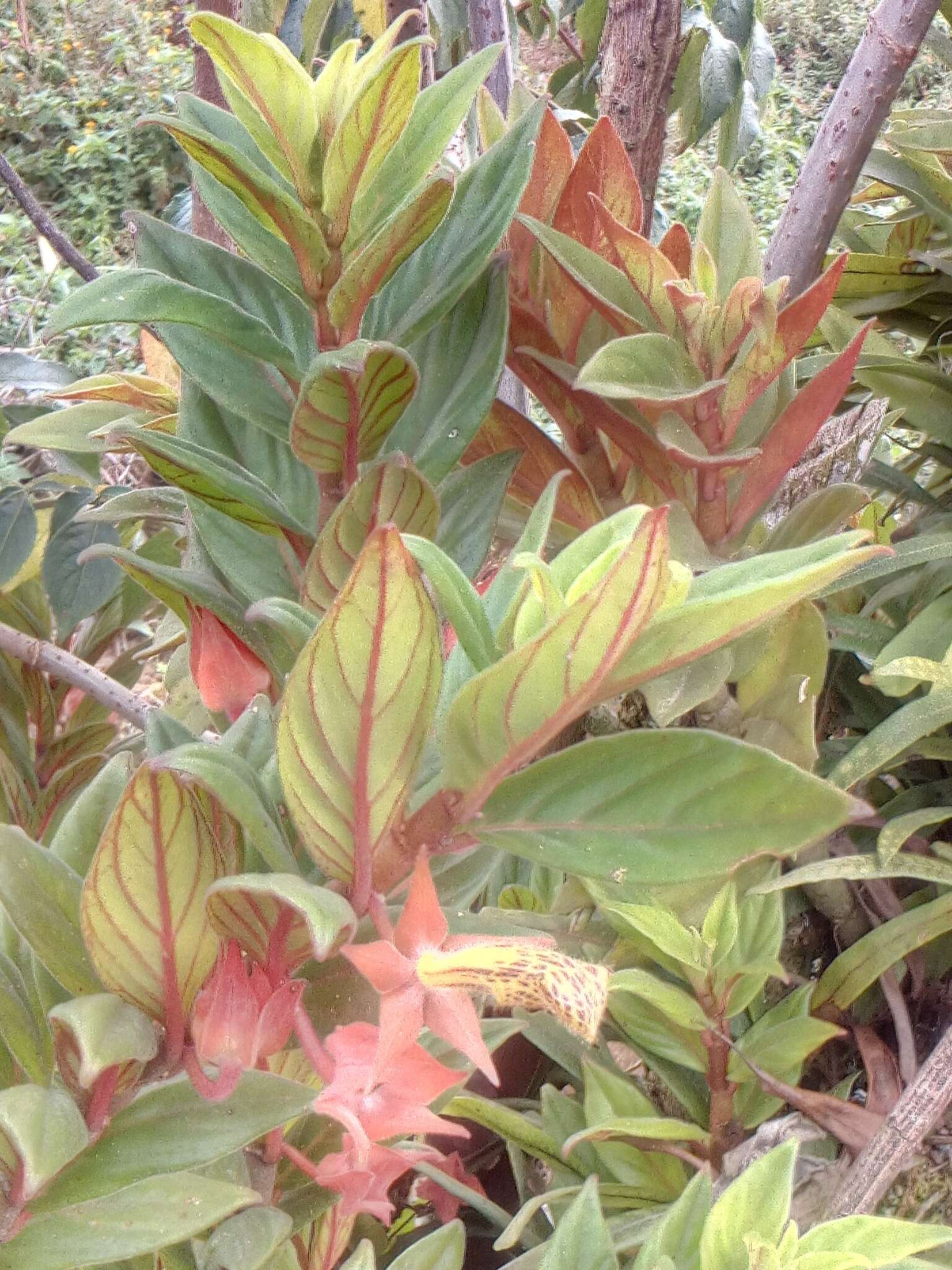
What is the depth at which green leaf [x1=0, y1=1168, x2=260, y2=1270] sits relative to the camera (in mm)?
256

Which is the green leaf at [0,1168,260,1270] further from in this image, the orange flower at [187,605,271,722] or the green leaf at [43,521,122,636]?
the green leaf at [43,521,122,636]

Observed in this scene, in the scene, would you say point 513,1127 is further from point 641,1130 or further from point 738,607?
point 738,607

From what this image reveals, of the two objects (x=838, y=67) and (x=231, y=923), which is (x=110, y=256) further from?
(x=231, y=923)

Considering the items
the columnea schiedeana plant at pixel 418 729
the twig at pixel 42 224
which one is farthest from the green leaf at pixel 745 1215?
the twig at pixel 42 224

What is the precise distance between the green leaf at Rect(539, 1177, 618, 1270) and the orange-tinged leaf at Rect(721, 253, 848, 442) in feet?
0.93

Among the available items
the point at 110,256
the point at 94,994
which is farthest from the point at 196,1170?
the point at 110,256

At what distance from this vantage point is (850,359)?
37 centimetres

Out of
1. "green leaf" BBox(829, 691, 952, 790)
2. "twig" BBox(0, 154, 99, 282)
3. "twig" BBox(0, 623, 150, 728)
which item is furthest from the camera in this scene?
"twig" BBox(0, 154, 99, 282)

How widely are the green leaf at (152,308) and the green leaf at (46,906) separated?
5.9 inches

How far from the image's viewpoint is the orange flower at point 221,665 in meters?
0.38

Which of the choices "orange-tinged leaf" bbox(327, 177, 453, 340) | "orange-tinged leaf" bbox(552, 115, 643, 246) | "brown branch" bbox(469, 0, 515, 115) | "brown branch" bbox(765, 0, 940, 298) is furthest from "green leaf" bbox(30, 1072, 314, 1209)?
"brown branch" bbox(469, 0, 515, 115)

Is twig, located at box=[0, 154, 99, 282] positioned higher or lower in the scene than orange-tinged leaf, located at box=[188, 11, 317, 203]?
lower

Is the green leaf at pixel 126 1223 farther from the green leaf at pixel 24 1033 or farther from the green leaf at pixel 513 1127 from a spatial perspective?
the green leaf at pixel 513 1127

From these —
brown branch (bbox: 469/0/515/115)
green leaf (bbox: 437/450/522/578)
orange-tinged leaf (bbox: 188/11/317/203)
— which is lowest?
green leaf (bbox: 437/450/522/578)
